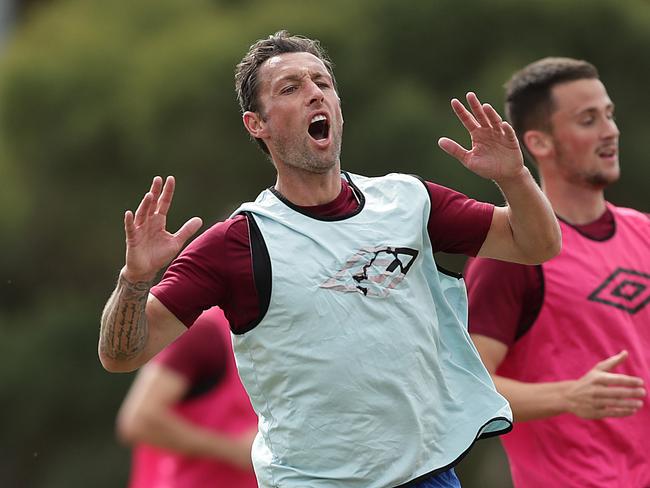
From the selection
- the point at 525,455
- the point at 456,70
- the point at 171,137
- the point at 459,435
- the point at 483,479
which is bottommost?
the point at 483,479

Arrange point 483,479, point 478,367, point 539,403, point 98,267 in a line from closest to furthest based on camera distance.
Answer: point 478,367, point 539,403, point 483,479, point 98,267

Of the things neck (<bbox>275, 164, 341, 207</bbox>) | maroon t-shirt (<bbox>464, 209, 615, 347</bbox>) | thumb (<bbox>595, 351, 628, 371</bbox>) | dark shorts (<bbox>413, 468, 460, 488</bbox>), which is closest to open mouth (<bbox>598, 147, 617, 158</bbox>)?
maroon t-shirt (<bbox>464, 209, 615, 347</bbox>)

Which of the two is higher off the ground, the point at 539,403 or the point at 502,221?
the point at 502,221

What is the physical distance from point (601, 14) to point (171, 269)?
9.99 meters

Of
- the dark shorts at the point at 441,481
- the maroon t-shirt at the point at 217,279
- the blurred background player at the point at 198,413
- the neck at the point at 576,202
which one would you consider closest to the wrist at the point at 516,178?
the maroon t-shirt at the point at 217,279

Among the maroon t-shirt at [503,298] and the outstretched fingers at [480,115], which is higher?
the outstretched fingers at [480,115]

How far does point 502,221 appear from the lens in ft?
15.7

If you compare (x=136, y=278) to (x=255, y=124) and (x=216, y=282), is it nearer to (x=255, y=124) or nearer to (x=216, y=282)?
(x=216, y=282)

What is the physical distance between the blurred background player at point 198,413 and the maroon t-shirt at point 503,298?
1548mm

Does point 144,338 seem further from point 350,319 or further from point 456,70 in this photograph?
point 456,70

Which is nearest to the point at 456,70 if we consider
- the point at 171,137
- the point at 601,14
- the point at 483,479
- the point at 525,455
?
the point at 601,14

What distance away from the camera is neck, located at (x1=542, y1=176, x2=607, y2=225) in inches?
234

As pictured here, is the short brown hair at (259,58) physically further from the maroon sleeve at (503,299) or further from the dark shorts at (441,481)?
the dark shorts at (441,481)

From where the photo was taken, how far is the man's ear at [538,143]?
20.1 feet
